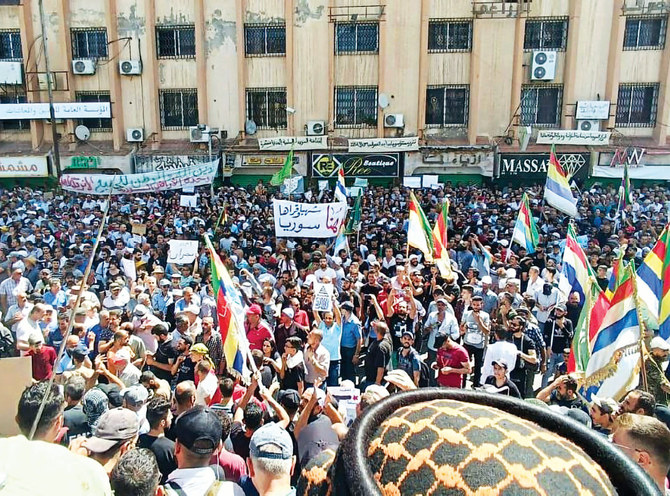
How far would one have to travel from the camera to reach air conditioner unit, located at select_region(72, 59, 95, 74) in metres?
20.5

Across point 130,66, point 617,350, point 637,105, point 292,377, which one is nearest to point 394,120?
point 637,105

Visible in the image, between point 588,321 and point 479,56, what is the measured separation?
16885 mm

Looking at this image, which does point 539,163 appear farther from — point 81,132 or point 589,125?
point 81,132

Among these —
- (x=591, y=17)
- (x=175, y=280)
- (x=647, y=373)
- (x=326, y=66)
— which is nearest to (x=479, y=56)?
(x=591, y=17)

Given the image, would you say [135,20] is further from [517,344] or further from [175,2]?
[517,344]

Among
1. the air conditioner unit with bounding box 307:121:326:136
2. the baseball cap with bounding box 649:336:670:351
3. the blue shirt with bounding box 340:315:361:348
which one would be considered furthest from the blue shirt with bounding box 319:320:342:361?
the air conditioner unit with bounding box 307:121:326:136

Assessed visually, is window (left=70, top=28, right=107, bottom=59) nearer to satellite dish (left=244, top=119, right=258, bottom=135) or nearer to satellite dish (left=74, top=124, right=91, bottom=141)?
satellite dish (left=74, top=124, right=91, bottom=141)

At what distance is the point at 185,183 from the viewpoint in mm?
15406

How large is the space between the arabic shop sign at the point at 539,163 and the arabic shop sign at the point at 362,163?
4.03m

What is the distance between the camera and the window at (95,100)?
2117cm

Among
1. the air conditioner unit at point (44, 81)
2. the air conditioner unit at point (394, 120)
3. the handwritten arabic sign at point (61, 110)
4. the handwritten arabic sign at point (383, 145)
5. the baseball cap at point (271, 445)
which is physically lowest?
Result: the baseball cap at point (271, 445)

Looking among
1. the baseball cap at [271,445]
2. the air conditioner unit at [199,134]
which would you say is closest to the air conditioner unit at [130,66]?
the air conditioner unit at [199,134]

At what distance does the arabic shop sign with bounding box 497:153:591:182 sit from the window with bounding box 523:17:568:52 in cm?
398

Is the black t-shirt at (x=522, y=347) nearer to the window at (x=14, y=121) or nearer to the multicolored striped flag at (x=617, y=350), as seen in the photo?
the multicolored striped flag at (x=617, y=350)
